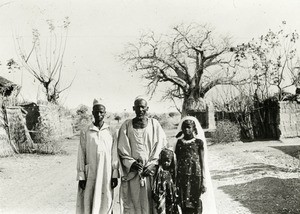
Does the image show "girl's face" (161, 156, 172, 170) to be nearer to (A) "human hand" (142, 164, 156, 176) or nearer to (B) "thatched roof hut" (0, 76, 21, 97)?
(A) "human hand" (142, 164, 156, 176)

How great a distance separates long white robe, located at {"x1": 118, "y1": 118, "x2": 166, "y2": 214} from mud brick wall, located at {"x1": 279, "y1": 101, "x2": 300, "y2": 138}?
11.8 metres

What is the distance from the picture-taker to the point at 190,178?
4.45 meters

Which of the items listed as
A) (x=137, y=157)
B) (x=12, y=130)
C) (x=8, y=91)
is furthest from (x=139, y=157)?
(x=8, y=91)

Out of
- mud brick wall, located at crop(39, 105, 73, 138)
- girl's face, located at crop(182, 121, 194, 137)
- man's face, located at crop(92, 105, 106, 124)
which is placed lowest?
girl's face, located at crop(182, 121, 194, 137)

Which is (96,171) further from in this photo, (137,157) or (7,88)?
(7,88)

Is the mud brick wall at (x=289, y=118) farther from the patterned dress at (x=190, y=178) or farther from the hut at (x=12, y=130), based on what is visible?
the patterned dress at (x=190, y=178)

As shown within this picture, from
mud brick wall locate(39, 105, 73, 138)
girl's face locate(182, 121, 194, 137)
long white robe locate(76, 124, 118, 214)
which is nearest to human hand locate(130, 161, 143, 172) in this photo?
long white robe locate(76, 124, 118, 214)

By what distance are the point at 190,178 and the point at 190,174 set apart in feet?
0.16

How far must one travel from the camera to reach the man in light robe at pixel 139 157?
4.20 metres

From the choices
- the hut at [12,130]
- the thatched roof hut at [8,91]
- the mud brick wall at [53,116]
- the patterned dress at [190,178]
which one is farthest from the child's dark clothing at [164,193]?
the mud brick wall at [53,116]

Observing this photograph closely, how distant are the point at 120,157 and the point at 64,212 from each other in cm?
187

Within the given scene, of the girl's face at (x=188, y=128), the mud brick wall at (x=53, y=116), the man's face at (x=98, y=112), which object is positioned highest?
the mud brick wall at (x=53, y=116)

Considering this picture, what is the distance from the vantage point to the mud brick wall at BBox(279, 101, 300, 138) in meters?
14.9

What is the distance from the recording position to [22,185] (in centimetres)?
802
